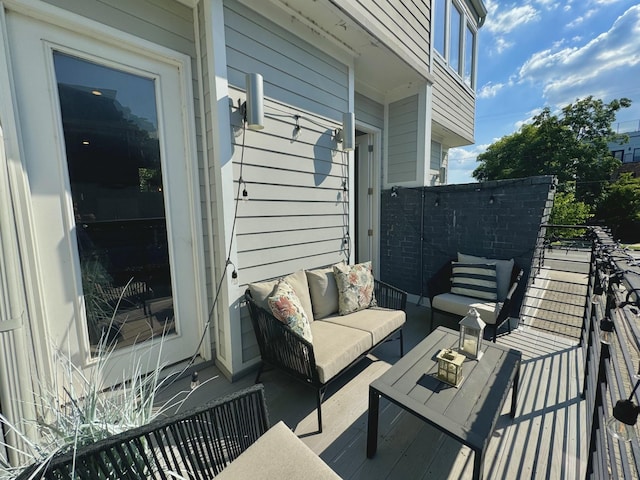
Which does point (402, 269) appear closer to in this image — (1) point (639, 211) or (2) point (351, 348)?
(2) point (351, 348)

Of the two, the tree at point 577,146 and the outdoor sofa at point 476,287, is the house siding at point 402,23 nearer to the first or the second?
the outdoor sofa at point 476,287

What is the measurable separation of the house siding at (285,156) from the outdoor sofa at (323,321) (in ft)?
0.94

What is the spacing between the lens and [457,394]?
56.8 inches

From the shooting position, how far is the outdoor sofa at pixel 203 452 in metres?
0.76

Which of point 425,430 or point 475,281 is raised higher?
point 475,281

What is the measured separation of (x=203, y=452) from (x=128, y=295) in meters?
1.46

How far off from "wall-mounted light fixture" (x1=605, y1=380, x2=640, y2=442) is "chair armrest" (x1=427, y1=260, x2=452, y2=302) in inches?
A: 92.7

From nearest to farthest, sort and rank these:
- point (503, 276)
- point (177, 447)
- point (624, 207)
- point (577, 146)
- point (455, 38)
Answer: point (177, 447) → point (503, 276) → point (455, 38) → point (624, 207) → point (577, 146)

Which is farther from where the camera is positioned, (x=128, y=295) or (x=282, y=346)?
(x=128, y=295)

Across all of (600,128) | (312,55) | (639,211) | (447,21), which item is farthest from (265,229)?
(600,128)

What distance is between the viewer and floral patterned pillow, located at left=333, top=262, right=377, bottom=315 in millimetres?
2559

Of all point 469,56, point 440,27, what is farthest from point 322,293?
point 469,56

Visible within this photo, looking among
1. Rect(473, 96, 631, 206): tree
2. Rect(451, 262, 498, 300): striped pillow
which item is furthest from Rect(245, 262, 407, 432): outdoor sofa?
Rect(473, 96, 631, 206): tree

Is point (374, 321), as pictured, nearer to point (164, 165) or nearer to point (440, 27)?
point (164, 165)
